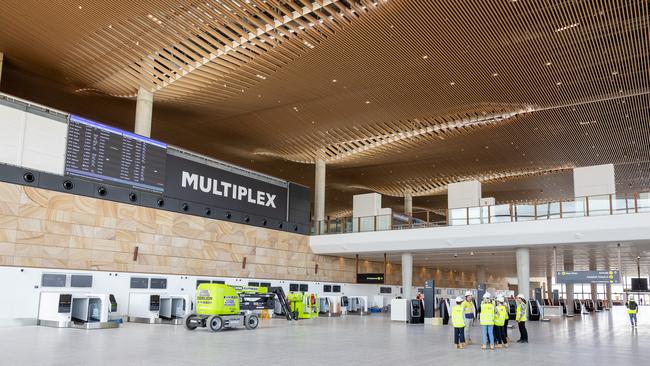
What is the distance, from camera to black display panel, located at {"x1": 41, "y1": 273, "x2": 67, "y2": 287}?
16.9 m

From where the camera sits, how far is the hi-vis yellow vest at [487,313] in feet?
40.1

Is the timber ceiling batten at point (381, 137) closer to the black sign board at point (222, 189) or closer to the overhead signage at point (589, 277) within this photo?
the black sign board at point (222, 189)

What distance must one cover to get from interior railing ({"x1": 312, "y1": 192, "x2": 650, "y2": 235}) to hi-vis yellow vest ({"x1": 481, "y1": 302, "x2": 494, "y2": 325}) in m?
11.1

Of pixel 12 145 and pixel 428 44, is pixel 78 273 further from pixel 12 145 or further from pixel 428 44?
pixel 428 44

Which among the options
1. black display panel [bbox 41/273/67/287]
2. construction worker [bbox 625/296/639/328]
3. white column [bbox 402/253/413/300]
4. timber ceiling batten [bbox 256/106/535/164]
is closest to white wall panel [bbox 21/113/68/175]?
black display panel [bbox 41/273/67/287]

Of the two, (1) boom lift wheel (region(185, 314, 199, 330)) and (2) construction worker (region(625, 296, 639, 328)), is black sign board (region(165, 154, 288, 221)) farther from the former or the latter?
(2) construction worker (region(625, 296, 639, 328))

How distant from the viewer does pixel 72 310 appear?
16609mm

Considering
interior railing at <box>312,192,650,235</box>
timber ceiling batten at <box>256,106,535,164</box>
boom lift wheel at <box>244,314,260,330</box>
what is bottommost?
boom lift wheel at <box>244,314,260,330</box>

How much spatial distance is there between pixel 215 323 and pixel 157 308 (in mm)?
4471

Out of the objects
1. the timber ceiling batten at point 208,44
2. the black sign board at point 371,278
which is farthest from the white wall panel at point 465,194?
the timber ceiling batten at point 208,44

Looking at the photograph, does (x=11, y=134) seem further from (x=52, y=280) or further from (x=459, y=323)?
(x=459, y=323)

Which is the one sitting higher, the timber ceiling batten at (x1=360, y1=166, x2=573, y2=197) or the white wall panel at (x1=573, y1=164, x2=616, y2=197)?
the timber ceiling batten at (x1=360, y1=166, x2=573, y2=197)

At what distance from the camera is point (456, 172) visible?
35031 millimetres

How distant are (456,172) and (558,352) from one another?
24.2m
